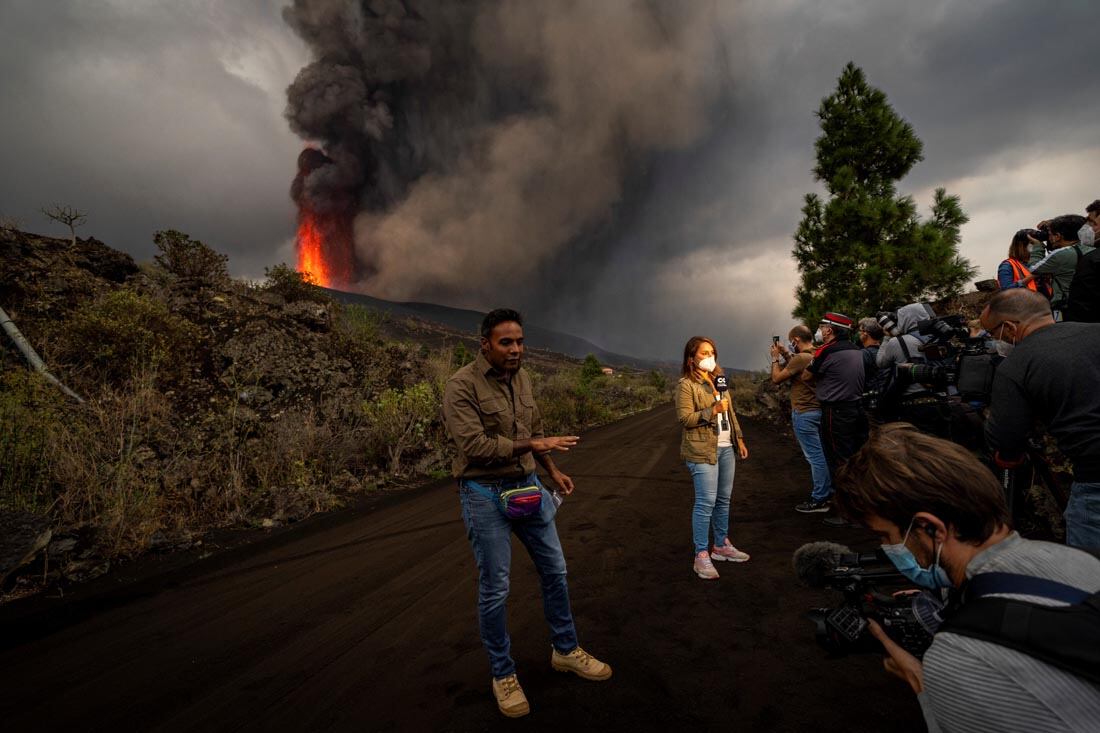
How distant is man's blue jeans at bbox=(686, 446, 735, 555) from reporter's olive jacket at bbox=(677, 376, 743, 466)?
9 centimetres

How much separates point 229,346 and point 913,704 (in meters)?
12.4

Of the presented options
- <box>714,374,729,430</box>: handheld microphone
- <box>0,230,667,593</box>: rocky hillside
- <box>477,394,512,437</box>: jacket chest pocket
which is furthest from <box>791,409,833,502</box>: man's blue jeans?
<box>0,230,667,593</box>: rocky hillside

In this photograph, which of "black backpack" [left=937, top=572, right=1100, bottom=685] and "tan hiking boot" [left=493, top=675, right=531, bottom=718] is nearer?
"black backpack" [left=937, top=572, right=1100, bottom=685]

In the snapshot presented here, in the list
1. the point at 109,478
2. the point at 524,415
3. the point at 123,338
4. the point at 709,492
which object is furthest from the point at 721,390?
the point at 123,338

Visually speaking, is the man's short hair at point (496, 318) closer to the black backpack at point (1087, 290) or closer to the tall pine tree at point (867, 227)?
the black backpack at point (1087, 290)

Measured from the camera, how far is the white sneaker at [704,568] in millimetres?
3863

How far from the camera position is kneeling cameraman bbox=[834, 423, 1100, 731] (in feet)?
2.69

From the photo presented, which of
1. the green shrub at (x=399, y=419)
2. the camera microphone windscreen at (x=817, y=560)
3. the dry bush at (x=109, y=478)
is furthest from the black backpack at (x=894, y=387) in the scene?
the dry bush at (x=109, y=478)

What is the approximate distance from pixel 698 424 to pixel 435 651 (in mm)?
2623

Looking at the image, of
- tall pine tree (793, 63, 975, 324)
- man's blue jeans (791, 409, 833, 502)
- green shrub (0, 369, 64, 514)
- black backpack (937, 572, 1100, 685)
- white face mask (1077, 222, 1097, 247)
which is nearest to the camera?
black backpack (937, 572, 1100, 685)

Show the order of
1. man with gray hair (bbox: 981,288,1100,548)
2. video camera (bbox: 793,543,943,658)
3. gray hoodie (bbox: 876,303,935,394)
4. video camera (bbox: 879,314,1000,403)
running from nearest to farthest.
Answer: video camera (bbox: 793,543,943,658) < man with gray hair (bbox: 981,288,1100,548) < video camera (bbox: 879,314,1000,403) < gray hoodie (bbox: 876,303,935,394)

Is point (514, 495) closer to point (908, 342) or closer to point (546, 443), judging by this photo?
point (546, 443)

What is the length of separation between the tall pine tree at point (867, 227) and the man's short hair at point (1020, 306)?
12324 mm

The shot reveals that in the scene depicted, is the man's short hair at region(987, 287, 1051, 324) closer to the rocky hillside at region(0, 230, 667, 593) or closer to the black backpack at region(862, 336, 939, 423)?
the black backpack at region(862, 336, 939, 423)
